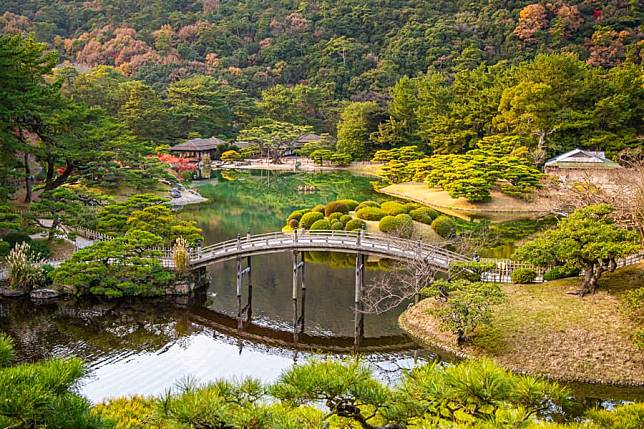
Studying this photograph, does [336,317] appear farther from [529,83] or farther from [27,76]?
[529,83]

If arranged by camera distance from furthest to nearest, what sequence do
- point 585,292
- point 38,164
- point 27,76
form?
point 38,164 < point 27,76 < point 585,292

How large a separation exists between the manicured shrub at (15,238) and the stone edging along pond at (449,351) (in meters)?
13.7

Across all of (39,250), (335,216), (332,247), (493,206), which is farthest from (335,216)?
(39,250)

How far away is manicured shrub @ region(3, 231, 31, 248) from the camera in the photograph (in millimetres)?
21406

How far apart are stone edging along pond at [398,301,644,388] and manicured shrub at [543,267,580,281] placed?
13.1 feet

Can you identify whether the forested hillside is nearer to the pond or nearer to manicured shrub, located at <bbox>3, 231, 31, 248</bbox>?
the pond

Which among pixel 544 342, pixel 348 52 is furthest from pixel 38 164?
pixel 348 52

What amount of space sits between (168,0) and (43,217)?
292ft

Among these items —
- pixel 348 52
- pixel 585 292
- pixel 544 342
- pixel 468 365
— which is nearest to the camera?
pixel 468 365

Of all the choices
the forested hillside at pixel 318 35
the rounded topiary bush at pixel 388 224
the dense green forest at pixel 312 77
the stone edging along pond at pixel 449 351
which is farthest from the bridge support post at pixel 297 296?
the forested hillside at pixel 318 35

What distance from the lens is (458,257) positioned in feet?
62.2

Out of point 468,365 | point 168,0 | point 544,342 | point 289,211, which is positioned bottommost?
point 289,211

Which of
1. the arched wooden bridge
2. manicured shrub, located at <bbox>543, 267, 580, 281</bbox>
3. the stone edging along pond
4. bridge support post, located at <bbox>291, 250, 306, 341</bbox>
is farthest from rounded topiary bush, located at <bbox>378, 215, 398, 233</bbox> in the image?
manicured shrub, located at <bbox>543, 267, 580, 281</bbox>

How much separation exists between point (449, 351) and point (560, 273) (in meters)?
4.66
